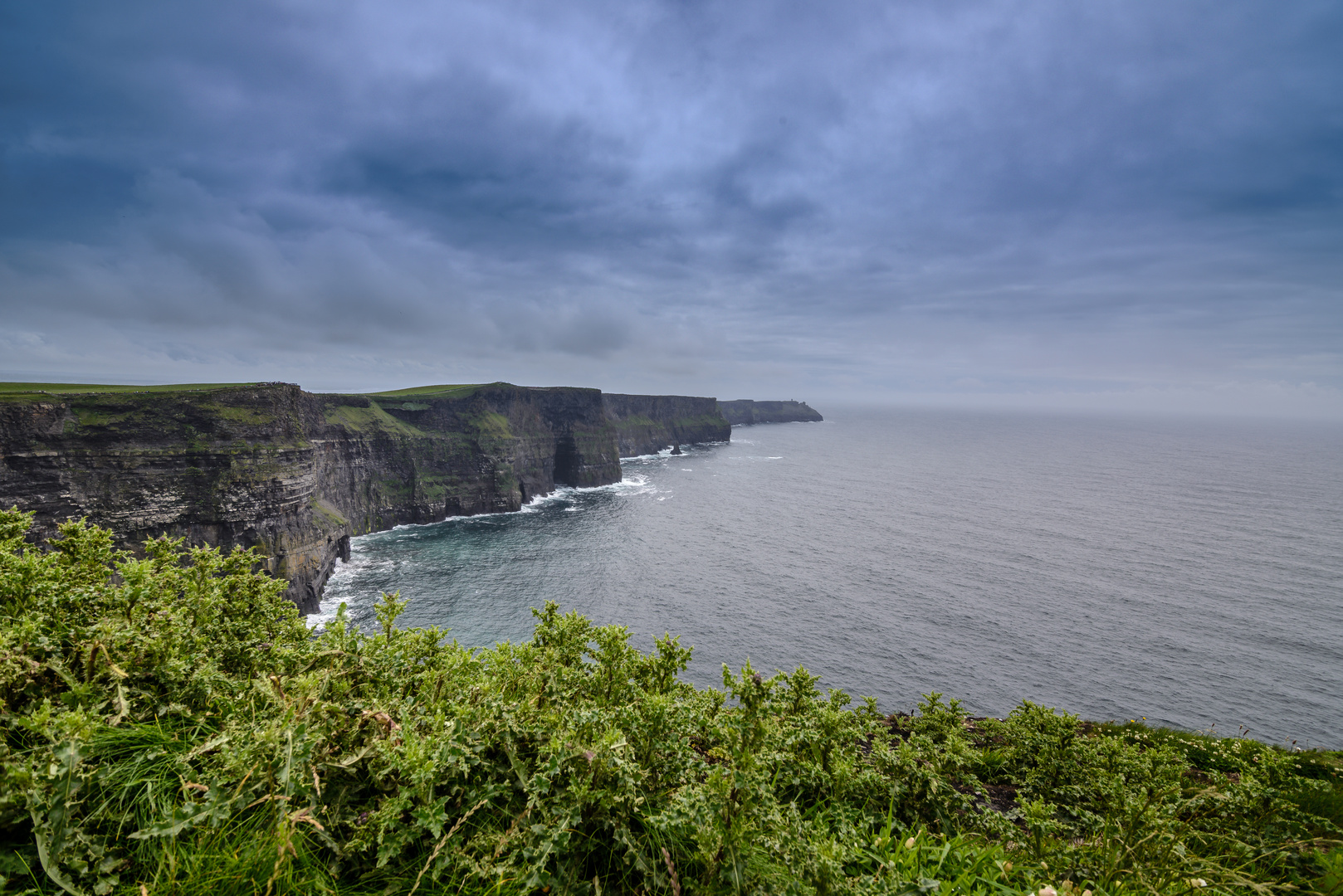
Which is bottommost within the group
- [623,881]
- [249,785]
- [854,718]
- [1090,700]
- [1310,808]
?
[1090,700]

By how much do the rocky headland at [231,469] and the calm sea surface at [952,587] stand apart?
23.0 ft

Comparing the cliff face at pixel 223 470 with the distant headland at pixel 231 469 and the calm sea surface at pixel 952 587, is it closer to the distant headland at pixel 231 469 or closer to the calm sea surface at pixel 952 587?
the distant headland at pixel 231 469

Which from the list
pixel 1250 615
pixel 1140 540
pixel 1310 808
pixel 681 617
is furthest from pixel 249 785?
pixel 1140 540

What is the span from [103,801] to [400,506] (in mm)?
101785

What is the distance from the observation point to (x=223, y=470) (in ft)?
176

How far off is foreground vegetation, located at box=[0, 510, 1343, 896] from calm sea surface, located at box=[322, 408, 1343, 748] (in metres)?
18.9

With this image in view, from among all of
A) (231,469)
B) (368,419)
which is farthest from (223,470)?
(368,419)

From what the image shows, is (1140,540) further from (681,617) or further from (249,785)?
(249,785)

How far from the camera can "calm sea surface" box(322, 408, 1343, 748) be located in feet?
143

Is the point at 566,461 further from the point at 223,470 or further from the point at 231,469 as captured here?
the point at 223,470

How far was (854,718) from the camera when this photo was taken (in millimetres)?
10453

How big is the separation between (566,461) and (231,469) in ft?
269

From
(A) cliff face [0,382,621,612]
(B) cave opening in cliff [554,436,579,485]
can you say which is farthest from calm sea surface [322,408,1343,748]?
(B) cave opening in cliff [554,436,579,485]

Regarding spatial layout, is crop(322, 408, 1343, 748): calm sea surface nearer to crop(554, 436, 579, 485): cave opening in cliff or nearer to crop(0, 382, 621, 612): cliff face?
crop(0, 382, 621, 612): cliff face
